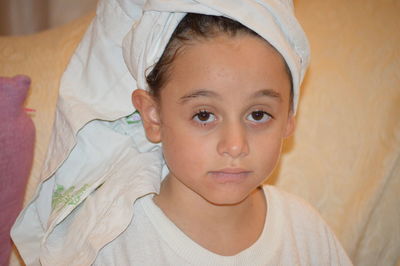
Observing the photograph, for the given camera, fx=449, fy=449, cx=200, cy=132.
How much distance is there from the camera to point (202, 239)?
101 cm

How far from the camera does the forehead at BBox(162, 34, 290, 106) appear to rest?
2.77 ft

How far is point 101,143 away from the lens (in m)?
1.09

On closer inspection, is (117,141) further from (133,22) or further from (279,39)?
(279,39)

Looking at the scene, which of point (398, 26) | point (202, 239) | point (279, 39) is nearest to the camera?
point (279, 39)

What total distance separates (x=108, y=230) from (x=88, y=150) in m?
0.21

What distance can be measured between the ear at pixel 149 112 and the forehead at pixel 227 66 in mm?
99

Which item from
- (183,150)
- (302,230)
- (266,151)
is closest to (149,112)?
(183,150)

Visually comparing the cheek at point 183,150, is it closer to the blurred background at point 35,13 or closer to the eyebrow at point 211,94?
the eyebrow at point 211,94

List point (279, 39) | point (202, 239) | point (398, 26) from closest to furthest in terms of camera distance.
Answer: point (279, 39) → point (202, 239) → point (398, 26)

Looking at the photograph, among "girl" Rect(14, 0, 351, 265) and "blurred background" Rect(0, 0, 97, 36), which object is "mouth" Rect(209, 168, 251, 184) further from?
"blurred background" Rect(0, 0, 97, 36)

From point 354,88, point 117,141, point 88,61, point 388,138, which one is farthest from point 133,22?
point 388,138

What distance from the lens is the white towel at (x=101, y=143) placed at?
37.3 inches

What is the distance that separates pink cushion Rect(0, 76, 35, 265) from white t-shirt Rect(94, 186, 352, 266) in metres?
0.26

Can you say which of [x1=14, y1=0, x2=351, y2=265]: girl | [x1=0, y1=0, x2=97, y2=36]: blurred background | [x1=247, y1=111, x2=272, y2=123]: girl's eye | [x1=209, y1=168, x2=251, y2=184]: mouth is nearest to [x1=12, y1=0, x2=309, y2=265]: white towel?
[x1=14, y1=0, x2=351, y2=265]: girl
